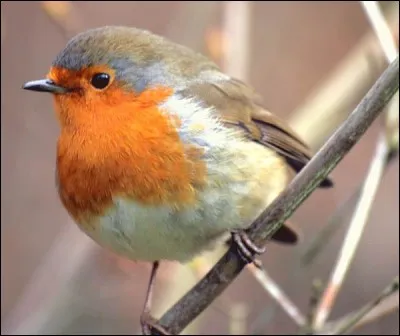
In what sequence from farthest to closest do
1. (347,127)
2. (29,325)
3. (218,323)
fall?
(218,323) < (29,325) < (347,127)

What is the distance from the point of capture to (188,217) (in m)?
2.94

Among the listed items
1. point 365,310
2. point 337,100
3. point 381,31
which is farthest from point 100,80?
point 337,100

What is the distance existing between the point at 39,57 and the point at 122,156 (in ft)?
9.66

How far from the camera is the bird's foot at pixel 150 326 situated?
3071mm

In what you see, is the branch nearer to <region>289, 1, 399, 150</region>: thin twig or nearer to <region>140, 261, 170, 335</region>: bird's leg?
<region>140, 261, 170, 335</region>: bird's leg

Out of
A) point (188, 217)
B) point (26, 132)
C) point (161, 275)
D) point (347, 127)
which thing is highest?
point (347, 127)

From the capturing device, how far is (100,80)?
3016 millimetres

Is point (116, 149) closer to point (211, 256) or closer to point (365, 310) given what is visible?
point (365, 310)

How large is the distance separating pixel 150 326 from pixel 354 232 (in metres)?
0.80

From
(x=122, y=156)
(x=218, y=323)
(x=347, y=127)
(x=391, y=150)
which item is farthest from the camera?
(x=218, y=323)

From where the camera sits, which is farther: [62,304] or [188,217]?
[62,304]

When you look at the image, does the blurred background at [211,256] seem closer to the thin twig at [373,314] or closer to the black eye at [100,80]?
the thin twig at [373,314]

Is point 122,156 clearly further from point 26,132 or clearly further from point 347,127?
point 26,132

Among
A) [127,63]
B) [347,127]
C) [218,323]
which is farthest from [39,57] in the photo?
[347,127]
